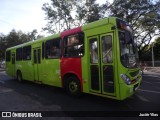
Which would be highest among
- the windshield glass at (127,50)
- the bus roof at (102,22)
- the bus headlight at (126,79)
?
the bus roof at (102,22)

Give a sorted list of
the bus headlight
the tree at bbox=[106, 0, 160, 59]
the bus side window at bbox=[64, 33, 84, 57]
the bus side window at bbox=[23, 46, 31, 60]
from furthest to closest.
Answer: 1. the tree at bbox=[106, 0, 160, 59]
2. the bus side window at bbox=[23, 46, 31, 60]
3. the bus side window at bbox=[64, 33, 84, 57]
4. the bus headlight

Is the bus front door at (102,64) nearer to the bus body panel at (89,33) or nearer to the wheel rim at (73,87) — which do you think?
the bus body panel at (89,33)

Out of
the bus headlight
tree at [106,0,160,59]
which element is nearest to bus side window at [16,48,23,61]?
the bus headlight

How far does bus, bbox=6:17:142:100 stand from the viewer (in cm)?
609

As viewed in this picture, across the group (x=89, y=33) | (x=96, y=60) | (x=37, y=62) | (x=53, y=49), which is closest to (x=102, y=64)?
(x=96, y=60)

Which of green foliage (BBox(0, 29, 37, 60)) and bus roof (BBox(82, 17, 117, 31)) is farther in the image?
green foliage (BBox(0, 29, 37, 60))

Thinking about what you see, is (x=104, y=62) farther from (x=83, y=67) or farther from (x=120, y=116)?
(x=120, y=116)

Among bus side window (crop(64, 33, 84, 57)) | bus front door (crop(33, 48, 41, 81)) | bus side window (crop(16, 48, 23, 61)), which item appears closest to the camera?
bus side window (crop(64, 33, 84, 57))

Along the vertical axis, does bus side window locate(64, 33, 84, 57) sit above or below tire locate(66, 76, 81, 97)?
above

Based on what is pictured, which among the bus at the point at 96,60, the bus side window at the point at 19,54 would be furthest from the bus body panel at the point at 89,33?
the bus side window at the point at 19,54

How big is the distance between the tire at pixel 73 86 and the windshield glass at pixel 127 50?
239 cm

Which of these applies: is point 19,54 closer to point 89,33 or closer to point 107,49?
point 89,33

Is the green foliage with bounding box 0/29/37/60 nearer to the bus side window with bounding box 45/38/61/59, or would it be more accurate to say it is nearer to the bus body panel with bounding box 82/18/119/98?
the bus side window with bounding box 45/38/61/59

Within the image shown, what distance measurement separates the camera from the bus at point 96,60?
6.09 metres
